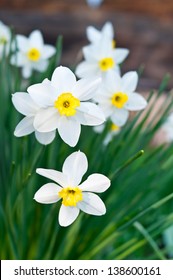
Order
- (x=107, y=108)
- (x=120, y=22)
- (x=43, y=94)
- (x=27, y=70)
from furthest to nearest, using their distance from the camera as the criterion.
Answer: (x=120, y=22), (x=27, y=70), (x=107, y=108), (x=43, y=94)

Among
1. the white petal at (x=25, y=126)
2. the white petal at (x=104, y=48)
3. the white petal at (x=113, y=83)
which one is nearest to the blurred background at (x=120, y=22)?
the white petal at (x=104, y=48)

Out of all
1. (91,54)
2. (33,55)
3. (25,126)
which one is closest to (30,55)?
(33,55)

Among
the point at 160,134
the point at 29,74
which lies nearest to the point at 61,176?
the point at 29,74

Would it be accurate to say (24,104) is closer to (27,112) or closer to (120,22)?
(27,112)

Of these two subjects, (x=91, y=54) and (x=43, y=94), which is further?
(x=91, y=54)

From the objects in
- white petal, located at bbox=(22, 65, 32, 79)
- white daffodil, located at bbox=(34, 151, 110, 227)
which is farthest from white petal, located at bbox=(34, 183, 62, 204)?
white petal, located at bbox=(22, 65, 32, 79)

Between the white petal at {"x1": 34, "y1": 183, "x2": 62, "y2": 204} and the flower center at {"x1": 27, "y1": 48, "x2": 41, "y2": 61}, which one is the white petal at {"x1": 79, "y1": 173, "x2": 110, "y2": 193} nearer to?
the white petal at {"x1": 34, "y1": 183, "x2": 62, "y2": 204}
